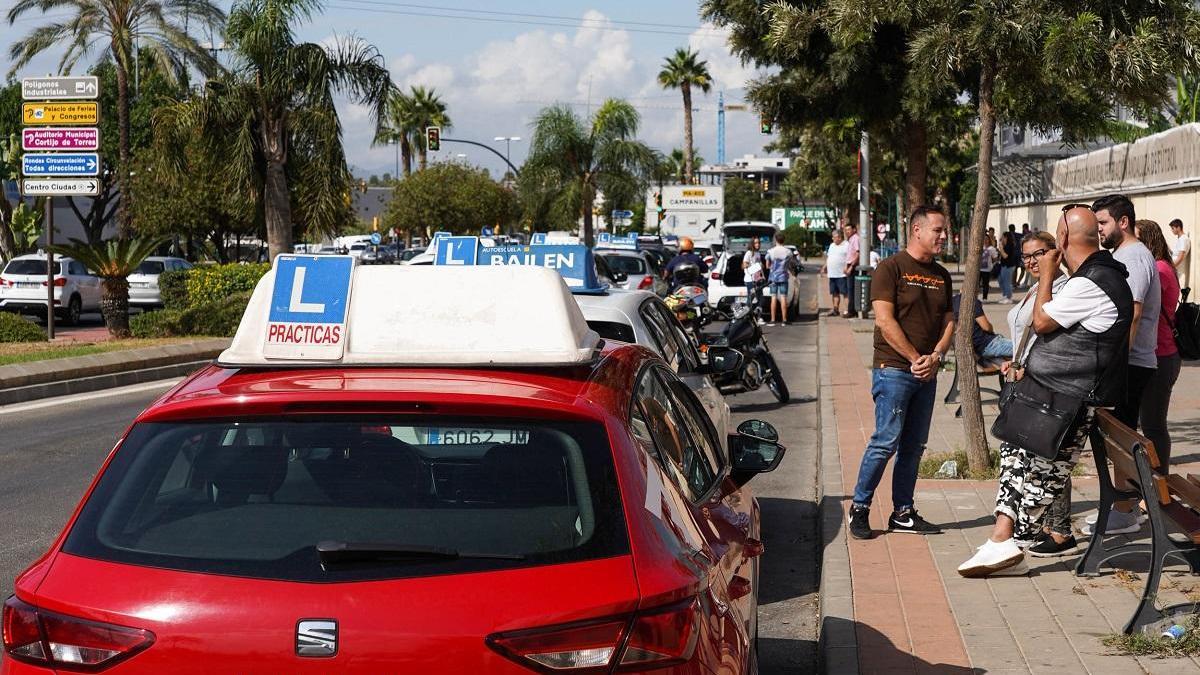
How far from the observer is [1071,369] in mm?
6688

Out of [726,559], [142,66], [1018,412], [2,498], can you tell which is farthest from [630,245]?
[726,559]

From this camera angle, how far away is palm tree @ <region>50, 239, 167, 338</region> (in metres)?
21.9

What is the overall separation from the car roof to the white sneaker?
3.59m

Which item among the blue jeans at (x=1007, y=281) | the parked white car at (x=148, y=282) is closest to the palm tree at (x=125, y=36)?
the parked white car at (x=148, y=282)

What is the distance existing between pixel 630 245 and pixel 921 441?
30.3m

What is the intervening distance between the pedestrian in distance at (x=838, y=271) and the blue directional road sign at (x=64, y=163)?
13.9m

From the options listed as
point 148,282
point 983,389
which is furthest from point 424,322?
point 148,282

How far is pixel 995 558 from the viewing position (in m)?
6.75

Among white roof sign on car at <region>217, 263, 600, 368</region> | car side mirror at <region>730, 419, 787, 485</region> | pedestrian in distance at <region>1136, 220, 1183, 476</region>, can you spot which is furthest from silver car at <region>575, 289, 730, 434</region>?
white roof sign on car at <region>217, 263, 600, 368</region>

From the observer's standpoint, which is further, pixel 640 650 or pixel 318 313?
pixel 318 313

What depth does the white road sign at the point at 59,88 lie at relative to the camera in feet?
76.0

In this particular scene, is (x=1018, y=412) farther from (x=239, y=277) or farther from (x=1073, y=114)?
(x=239, y=277)

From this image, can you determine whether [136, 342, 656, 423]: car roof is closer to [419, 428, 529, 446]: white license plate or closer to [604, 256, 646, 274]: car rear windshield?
[419, 428, 529, 446]: white license plate

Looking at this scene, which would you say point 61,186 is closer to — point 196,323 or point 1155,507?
point 196,323
